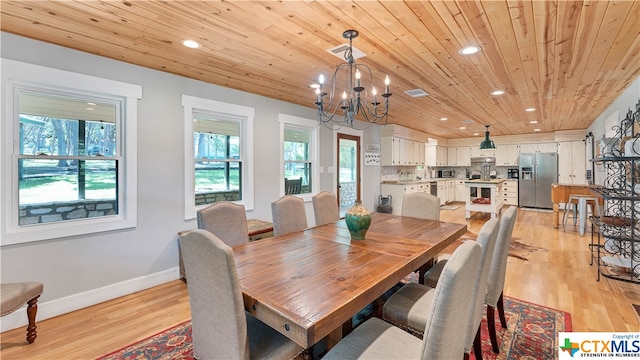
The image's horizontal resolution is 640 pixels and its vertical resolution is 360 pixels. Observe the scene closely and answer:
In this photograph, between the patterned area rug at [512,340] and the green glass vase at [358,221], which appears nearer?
the patterned area rug at [512,340]

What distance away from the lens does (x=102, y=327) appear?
2289 mm

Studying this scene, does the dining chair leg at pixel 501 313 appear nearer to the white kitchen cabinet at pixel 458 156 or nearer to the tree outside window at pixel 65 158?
the tree outside window at pixel 65 158

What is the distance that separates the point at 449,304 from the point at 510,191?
9106 millimetres

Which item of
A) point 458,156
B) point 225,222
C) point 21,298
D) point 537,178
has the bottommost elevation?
point 21,298

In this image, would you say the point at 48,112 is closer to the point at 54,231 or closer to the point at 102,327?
the point at 54,231

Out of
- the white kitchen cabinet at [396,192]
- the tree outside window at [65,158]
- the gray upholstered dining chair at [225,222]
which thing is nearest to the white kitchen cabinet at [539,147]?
the white kitchen cabinet at [396,192]

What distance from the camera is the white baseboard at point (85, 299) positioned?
7.47ft

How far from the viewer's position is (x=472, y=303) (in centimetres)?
136

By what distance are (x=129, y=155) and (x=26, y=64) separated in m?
0.99

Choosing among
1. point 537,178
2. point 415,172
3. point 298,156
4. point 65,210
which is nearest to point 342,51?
point 298,156

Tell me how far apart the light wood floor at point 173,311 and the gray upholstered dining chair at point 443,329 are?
5.82 feet

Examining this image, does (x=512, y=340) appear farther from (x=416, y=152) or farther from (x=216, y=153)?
(x=416, y=152)

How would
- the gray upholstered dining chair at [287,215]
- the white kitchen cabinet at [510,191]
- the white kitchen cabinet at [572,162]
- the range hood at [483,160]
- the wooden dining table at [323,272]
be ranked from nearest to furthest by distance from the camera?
the wooden dining table at [323,272], the gray upholstered dining chair at [287,215], the white kitchen cabinet at [572,162], the white kitchen cabinet at [510,191], the range hood at [483,160]

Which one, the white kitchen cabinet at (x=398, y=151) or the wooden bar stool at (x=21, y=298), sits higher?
the white kitchen cabinet at (x=398, y=151)
